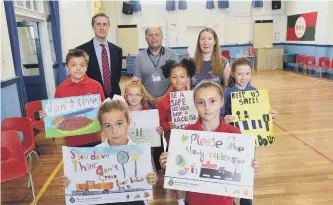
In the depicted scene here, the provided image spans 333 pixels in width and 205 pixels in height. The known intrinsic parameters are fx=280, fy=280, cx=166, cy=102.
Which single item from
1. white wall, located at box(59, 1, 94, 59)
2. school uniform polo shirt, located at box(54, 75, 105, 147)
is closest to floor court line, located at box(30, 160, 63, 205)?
school uniform polo shirt, located at box(54, 75, 105, 147)

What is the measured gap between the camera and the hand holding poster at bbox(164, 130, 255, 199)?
1.64 m

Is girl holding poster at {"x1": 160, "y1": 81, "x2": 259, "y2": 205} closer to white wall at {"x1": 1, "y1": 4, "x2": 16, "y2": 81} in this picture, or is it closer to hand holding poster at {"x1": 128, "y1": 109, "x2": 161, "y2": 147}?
hand holding poster at {"x1": 128, "y1": 109, "x2": 161, "y2": 147}

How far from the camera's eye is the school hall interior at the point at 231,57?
10.7 ft

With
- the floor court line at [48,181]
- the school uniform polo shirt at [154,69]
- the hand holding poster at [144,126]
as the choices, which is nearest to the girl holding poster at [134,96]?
the hand holding poster at [144,126]

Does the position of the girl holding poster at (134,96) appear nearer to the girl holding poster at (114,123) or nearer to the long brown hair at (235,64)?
the girl holding poster at (114,123)

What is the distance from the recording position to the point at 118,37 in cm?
1380

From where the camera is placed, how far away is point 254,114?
95.7 inches

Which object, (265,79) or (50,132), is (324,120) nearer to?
(50,132)

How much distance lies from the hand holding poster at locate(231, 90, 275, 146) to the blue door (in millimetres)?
5416

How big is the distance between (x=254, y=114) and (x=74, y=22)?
277 inches

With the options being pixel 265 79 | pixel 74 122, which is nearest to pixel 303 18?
pixel 265 79

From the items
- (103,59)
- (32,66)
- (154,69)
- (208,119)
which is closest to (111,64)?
(103,59)

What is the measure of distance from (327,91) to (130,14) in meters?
9.60

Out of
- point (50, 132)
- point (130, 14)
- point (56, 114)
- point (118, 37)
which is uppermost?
point (130, 14)
